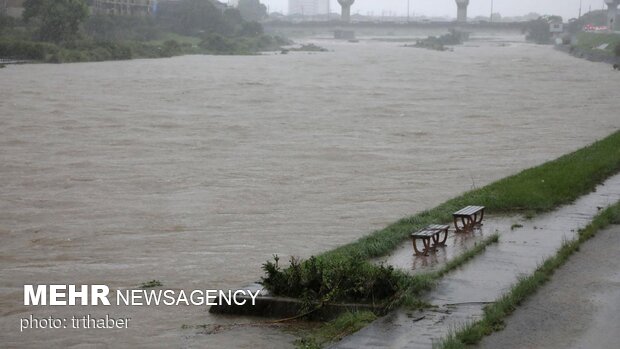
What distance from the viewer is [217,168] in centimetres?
2072

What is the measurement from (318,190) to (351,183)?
103 centimetres

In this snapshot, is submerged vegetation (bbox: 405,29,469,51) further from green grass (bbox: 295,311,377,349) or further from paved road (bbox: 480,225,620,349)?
green grass (bbox: 295,311,377,349)

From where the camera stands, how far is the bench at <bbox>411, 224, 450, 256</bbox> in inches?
429

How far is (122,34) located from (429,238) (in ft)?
244

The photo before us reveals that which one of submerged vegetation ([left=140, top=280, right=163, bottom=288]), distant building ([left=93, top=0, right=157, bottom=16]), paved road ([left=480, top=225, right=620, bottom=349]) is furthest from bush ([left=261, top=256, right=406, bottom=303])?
distant building ([left=93, top=0, right=157, bottom=16])

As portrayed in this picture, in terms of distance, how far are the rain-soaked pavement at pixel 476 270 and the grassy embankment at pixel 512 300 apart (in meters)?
0.13

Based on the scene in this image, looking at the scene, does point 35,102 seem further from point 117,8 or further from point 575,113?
point 117,8

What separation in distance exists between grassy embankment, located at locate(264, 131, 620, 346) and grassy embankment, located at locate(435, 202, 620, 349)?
0.77m

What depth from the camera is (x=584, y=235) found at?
11.6 meters

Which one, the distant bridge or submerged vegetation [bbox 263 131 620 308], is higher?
submerged vegetation [bbox 263 131 620 308]

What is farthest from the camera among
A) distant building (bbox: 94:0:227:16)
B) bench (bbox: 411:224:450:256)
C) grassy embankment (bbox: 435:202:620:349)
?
distant building (bbox: 94:0:227:16)

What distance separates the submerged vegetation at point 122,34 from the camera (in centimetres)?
5984

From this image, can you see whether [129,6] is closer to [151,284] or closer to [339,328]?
[151,284]

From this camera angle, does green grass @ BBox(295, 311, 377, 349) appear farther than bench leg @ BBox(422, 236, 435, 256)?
No
